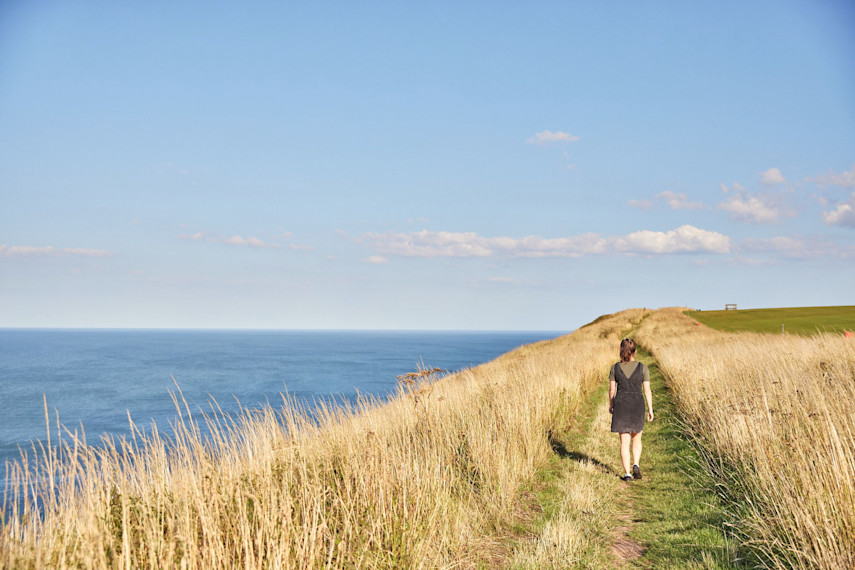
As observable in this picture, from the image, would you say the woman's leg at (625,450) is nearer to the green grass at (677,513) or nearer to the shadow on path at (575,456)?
the green grass at (677,513)

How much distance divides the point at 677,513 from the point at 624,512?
0.63 meters

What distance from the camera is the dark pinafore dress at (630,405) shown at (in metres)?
7.62

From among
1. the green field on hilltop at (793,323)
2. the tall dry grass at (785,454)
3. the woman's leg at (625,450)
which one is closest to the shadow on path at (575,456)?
the woman's leg at (625,450)

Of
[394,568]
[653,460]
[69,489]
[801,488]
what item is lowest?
[653,460]

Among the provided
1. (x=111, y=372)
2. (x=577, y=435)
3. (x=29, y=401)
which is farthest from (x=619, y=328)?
(x=111, y=372)

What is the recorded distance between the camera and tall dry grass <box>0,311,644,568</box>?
3.13 m

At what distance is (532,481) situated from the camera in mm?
7324

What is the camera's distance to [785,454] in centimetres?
527

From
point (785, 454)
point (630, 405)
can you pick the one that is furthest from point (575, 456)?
point (785, 454)

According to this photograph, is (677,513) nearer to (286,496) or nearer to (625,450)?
(625,450)

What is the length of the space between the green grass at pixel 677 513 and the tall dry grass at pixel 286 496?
150 cm

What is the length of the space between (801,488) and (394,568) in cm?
396

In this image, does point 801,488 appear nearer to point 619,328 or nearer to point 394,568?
point 394,568

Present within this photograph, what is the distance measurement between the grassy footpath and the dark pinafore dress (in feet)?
2.92
